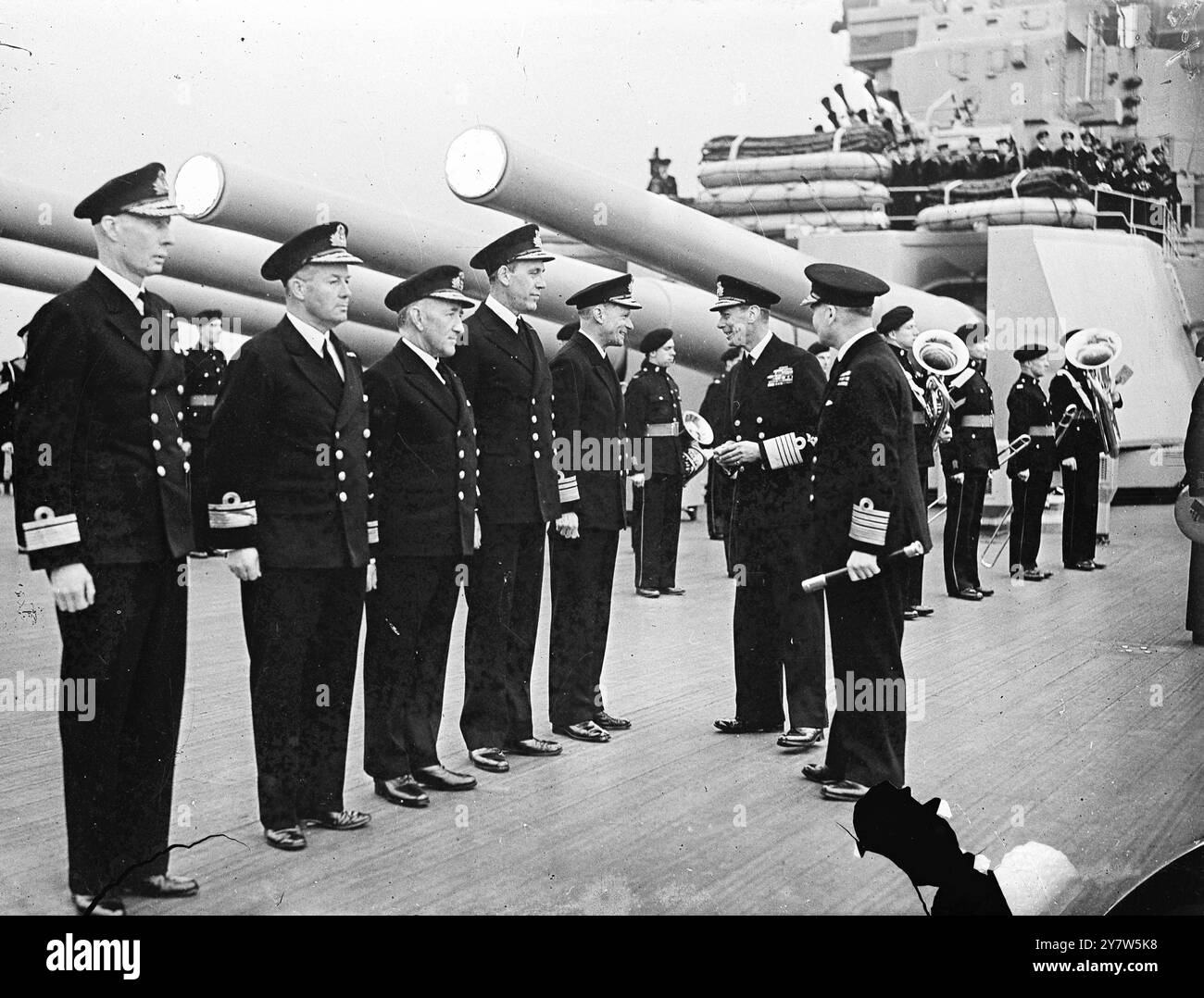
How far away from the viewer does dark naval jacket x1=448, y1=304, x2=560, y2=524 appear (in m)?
4.01

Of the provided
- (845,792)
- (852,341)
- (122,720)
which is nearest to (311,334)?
(122,720)

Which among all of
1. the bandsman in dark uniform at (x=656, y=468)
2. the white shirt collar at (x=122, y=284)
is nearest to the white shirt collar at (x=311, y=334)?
the white shirt collar at (x=122, y=284)

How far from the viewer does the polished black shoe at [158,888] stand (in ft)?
9.95

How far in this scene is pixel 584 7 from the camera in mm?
3629

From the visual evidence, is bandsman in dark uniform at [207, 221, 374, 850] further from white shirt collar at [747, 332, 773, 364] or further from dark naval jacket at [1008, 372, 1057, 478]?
dark naval jacket at [1008, 372, 1057, 478]

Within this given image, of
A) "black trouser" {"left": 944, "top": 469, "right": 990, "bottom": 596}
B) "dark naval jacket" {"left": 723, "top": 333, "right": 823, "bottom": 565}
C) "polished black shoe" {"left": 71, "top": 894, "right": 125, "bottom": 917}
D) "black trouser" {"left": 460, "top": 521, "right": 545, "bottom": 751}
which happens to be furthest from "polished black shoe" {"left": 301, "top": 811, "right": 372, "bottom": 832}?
"black trouser" {"left": 944, "top": 469, "right": 990, "bottom": 596}

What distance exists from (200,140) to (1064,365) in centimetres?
495

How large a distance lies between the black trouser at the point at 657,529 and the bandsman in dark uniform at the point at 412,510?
2.52m

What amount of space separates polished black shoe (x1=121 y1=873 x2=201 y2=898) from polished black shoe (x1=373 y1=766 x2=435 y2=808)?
712 mm

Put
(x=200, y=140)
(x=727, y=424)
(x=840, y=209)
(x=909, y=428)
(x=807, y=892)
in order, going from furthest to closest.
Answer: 1. (x=840, y=209)
2. (x=727, y=424)
3. (x=909, y=428)
4. (x=200, y=140)
5. (x=807, y=892)

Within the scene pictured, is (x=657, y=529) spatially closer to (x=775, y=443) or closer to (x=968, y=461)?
(x=968, y=461)
